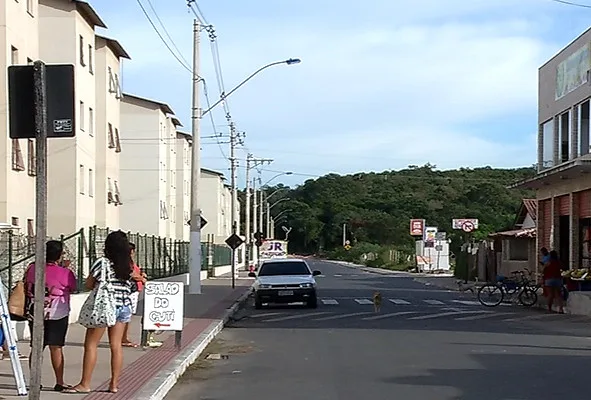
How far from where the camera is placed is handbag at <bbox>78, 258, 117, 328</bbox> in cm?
1116

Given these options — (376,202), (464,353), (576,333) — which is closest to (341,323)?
(576,333)

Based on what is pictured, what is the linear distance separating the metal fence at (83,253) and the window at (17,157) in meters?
3.18

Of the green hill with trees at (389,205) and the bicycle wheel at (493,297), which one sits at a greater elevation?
the green hill with trees at (389,205)

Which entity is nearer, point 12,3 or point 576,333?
point 576,333

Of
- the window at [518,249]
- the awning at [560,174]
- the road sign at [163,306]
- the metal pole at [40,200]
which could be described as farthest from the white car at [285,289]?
the window at [518,249]

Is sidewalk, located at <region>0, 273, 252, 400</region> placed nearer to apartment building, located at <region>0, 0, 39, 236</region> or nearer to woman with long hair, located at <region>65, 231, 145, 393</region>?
woman with long hair, located at <region>65, 231, 145, 393</region>

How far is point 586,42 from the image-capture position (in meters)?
32.7

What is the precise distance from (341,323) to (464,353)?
6.92m

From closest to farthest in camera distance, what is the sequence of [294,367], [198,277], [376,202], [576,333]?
[294,367]
[576,333]
[198,277]
[376,202]

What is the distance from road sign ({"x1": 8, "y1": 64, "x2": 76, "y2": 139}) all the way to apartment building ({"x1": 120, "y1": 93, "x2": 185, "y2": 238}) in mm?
54146

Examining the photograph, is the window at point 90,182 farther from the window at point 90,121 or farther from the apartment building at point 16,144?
the apartment building at point 16,144

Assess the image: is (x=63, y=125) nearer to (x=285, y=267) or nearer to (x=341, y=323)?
(x=341, y=323)

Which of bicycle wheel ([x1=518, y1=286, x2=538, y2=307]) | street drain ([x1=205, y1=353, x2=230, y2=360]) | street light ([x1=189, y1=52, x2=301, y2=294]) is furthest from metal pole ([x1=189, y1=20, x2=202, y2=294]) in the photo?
street drain ([x1=205, y1=353, x2=230, y2=360])

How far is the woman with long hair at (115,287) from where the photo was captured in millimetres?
11234
